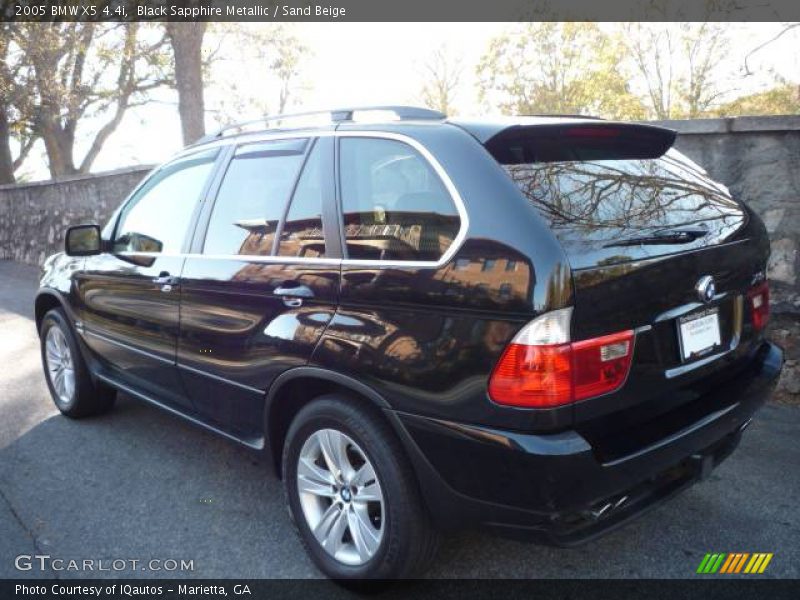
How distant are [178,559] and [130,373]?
145 centimetres

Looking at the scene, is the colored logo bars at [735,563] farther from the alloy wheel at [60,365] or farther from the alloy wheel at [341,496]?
the alloy wheel at [60,365]

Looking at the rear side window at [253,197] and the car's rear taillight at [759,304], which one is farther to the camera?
the rear side window at [253,197]

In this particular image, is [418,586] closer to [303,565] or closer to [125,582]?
[303,565]

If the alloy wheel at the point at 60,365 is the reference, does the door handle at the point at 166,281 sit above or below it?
above

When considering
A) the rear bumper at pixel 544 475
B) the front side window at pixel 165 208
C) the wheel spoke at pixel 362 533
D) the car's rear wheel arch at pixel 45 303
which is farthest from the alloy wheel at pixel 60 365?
the rear bumper at pixel 544 475

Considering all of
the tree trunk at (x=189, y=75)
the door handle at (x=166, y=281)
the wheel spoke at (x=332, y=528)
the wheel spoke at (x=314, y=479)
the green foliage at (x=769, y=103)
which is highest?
the tree trunk at (x=189, y=75)

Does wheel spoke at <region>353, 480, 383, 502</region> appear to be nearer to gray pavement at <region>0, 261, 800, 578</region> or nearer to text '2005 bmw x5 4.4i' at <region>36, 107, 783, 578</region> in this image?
text '2005 bmw x5 4.4i' at <region>36, 107, 783, 578</region>

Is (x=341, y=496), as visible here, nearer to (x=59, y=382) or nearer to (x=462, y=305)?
(x=462, y=305)

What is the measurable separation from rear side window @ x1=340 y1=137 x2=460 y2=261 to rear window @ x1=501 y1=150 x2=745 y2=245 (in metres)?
0.30

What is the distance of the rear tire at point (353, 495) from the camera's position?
2.34m

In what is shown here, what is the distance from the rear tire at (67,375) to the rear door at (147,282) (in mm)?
308

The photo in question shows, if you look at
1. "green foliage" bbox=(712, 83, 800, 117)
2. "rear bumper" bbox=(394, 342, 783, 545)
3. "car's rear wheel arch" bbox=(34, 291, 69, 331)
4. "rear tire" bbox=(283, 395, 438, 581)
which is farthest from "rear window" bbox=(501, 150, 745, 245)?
"green foliage" bbox=(712, 83, 800, 117)

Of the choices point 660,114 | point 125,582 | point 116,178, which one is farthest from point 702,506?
point 660,114

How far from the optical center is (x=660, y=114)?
944 inches
